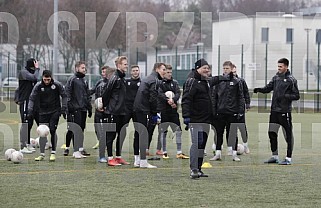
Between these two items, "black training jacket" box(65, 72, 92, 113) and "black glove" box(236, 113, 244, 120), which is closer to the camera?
"black glove" box(236, 113, 244, 120)

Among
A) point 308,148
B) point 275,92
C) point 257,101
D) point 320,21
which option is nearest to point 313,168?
point 275,92

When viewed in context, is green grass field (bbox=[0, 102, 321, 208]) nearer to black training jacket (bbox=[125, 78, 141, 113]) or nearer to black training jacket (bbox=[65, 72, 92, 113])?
black training jacket (bbox=[65, 72, 92, 113])

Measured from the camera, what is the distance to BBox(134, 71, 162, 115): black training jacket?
14.5 metres

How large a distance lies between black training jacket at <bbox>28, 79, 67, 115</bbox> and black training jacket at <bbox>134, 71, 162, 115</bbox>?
1950 millimetres

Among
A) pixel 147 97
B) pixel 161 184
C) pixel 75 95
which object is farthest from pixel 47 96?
pixel 161 184

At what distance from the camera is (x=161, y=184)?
1211 centimetres

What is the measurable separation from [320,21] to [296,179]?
49.8 metres

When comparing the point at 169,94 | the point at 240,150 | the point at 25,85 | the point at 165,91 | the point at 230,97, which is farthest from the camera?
the point at 25,85

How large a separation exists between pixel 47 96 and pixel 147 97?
2421 millimetres

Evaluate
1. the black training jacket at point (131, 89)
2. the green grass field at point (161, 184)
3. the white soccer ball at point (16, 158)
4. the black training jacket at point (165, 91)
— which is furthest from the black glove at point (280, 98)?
the white soccer ball at point (16, 158)

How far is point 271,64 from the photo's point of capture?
54312 mm

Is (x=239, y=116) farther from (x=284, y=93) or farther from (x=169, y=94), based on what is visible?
(x=169, y=94)

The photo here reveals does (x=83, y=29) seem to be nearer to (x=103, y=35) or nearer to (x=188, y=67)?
(x=103, y=35)

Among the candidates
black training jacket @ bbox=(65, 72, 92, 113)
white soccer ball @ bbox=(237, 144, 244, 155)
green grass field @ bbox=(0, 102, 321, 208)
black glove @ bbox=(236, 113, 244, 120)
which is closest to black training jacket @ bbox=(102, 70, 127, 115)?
green grass field @ bbox=(0, 102, 321, 208)
